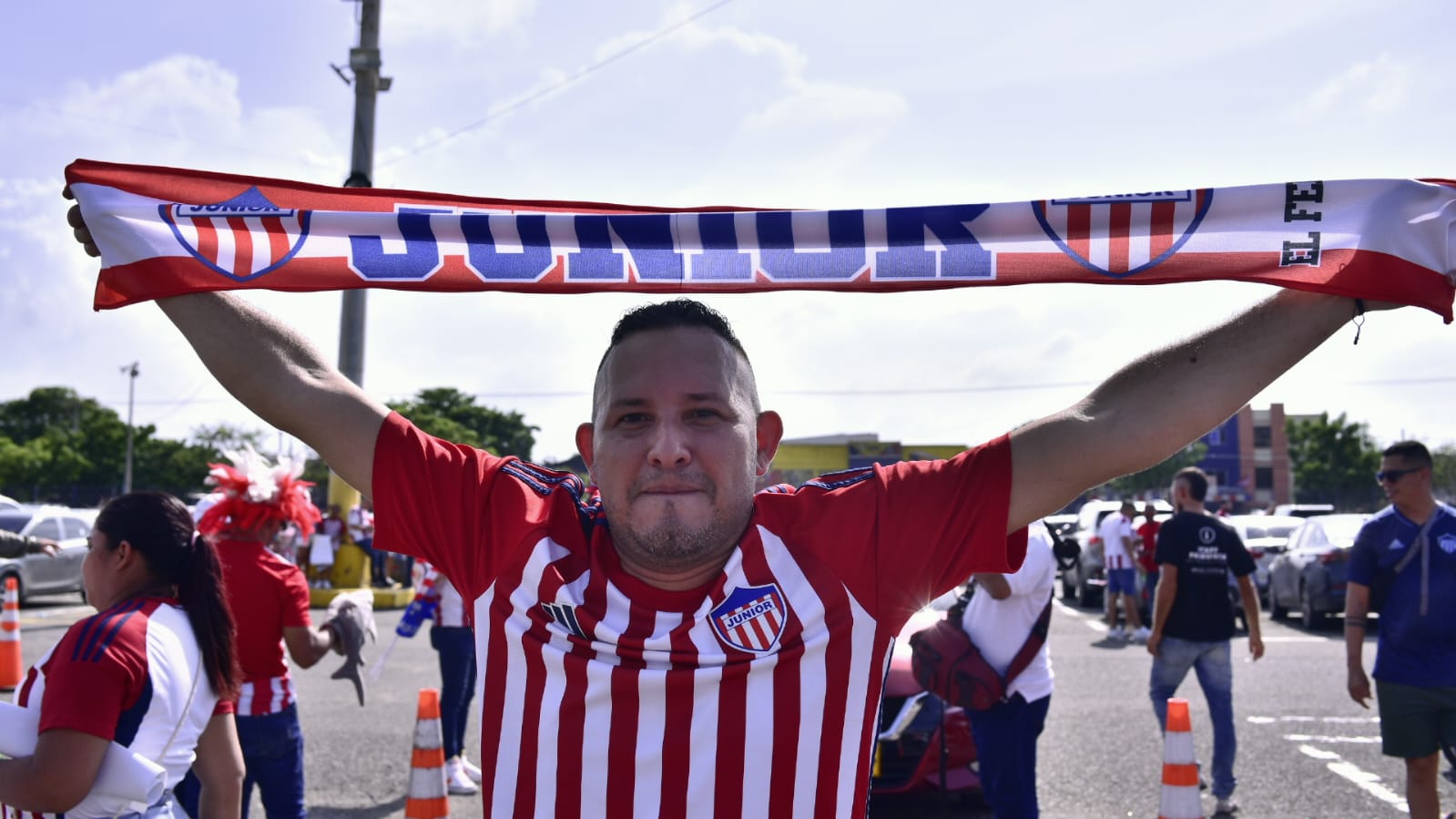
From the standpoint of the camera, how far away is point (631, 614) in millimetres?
2287

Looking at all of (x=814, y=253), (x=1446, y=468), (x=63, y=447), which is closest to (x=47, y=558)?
(x=814, y=253)

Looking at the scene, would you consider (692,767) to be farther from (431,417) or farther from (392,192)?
(431,417)

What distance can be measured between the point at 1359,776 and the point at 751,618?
7456 millimetres

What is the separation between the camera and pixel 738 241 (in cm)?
264

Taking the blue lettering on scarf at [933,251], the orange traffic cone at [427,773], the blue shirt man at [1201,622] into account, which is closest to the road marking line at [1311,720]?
the blue shirt man at [1201,622]

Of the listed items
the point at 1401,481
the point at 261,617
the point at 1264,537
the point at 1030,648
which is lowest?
the point at 1264,537

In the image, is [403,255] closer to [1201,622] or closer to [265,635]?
[265,635]

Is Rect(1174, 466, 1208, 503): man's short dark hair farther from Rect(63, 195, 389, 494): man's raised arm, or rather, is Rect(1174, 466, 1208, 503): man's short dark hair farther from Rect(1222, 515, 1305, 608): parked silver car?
Rect(1222, 515, 1305, 608): parked silver car

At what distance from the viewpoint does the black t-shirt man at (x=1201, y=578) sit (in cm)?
748

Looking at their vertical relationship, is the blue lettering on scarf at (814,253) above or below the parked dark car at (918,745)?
above

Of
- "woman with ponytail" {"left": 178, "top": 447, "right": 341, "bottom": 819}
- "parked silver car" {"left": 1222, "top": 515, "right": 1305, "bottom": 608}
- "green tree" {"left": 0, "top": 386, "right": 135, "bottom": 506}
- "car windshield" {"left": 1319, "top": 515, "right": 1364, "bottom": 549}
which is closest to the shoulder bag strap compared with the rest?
"woman with ponytail" {"left": 178, "top": 447, "right": 341, "bottom": 819}

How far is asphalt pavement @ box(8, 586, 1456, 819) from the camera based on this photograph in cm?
721

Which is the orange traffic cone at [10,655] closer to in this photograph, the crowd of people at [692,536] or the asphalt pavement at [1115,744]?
the asphalt pavement at [1115,744]

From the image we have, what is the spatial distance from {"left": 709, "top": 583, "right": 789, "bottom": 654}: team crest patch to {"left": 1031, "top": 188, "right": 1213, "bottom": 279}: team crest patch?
101 cm
